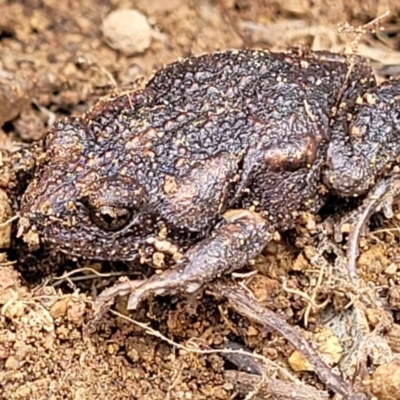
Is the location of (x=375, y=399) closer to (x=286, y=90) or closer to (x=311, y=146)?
(x=311, y=146)

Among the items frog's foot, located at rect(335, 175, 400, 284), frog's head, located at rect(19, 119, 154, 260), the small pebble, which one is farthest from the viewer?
the small pebble

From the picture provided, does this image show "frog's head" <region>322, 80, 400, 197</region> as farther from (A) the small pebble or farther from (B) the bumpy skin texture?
(A) the small pebble

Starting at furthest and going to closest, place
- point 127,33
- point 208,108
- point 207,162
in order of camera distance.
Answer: point 127,33 < point 208,108 < point 207,162

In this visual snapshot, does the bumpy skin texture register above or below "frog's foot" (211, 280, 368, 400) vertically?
above

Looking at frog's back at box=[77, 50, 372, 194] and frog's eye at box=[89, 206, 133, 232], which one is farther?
frog's back at box=[77, 50, 372, 194]

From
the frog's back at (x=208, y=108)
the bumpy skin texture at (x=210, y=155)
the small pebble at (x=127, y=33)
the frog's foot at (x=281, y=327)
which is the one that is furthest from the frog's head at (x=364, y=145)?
the small pebble at (x=127, y=33)

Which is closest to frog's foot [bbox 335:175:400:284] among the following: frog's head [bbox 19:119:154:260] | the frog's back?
the frog's back

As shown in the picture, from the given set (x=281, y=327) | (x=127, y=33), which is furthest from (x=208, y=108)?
(x=127, y=33)

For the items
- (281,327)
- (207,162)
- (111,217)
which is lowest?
(281,327)

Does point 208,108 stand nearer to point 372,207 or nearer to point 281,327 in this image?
point 372,207
